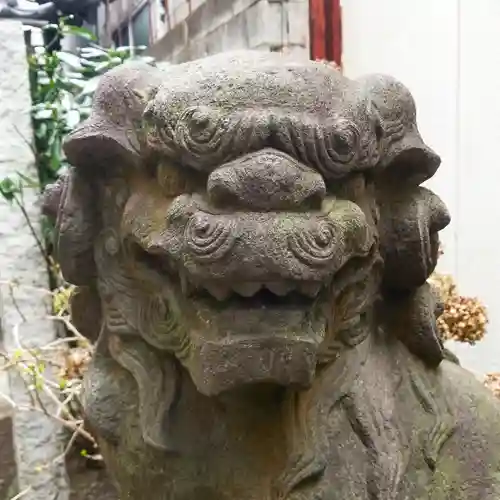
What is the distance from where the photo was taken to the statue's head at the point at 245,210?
62 centimetres

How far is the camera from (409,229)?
0.76m

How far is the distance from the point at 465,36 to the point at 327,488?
4.26 ft

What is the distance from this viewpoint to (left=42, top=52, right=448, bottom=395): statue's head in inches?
24.5

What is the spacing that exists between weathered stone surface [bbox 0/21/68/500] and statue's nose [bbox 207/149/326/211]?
1.02 m

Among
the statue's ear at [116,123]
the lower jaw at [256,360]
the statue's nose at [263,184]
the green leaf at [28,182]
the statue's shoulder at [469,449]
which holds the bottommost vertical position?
the statue's shoulder at [469,449]

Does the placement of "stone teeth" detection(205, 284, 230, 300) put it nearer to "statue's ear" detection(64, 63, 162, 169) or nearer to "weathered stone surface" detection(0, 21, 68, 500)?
"statue's ear" detection(64, 63, 162, 169)

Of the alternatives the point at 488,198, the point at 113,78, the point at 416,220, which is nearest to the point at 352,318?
the point at 416,220

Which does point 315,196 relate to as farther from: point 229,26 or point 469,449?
point 229,26

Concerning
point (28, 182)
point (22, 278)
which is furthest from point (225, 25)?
point (22, 278)

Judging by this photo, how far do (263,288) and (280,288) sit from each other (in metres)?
0.02

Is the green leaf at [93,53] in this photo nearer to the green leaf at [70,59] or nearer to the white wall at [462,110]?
the green leaf at [70,59]

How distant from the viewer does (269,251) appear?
602 mm

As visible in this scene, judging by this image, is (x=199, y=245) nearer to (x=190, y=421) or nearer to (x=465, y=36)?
(x=190, y=421)

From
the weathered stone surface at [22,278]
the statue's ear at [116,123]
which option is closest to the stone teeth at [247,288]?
the statue's ear at [116,123]
